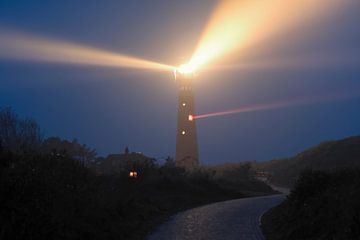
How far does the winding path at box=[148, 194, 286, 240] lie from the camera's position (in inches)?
597

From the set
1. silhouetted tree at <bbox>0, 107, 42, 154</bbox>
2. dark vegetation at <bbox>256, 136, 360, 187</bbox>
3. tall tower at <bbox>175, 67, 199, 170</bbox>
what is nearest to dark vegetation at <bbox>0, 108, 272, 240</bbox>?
silhouetted tree at <bbox>0, 107, 42, 154</bbox>

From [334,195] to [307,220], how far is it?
3.28 feet

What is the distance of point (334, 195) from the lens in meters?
14.2

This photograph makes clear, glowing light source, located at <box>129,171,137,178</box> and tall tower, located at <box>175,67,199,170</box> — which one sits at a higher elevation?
tall tower, located at <box>175,67,199,170</box>

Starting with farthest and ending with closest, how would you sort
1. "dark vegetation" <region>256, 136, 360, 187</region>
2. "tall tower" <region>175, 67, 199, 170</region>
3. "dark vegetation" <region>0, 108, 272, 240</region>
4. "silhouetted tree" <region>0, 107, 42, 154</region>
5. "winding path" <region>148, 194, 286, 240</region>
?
"tall tower" <region>175, 67, 199, 170</region>
"dark vegetation" <region>256, 136, 360, 187</region>
"silhouetted tree" <region>0, 107, 42, 154</region>
"winding path" <region>148, 194, 286, 240</region>
"dark vegetation" <region>0, 108, 272, 240</region>

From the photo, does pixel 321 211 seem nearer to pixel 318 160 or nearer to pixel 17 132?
pixel 17 132

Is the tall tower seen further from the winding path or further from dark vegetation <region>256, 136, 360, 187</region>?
the winding path

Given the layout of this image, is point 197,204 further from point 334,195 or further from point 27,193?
point 27,193

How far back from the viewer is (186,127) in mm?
53875

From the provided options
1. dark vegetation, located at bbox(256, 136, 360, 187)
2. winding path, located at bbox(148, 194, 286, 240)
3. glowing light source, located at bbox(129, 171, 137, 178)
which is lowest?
winding path, located at bbox(148, 194, 286, 240)

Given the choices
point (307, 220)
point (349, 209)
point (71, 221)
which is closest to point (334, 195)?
point (307, 220)

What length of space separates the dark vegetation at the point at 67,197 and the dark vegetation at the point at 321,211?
167 inches

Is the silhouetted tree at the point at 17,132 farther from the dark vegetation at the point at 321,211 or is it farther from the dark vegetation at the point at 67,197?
the dark vegetation at the point at 321,211

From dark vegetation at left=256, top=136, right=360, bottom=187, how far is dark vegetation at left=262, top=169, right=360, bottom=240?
26117mm
